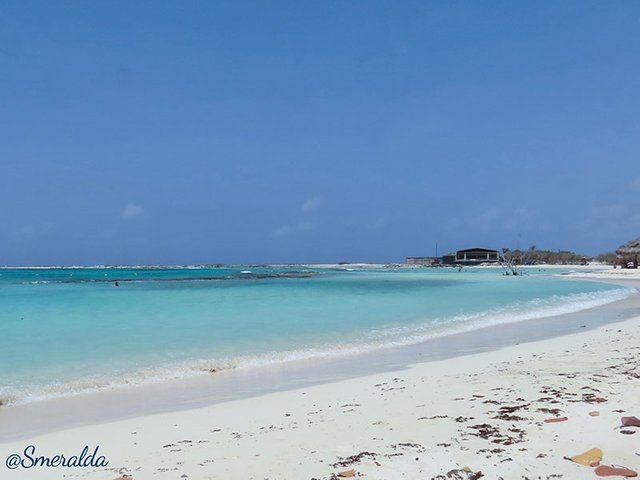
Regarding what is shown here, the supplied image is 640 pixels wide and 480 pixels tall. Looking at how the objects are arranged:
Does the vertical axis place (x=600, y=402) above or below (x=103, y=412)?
above

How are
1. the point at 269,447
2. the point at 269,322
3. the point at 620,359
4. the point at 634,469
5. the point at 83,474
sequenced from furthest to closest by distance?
the point at 269,322
the point at 620,359
the point at 269,447
the point at 83,474
the point at 634,469

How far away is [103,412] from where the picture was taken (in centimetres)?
517

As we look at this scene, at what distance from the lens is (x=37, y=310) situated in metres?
16.7

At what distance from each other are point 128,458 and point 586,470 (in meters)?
3.01

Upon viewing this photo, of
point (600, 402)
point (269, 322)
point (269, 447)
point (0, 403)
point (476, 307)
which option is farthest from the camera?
point (476, 307)

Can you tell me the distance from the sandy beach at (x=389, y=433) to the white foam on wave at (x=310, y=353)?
1.86 meters

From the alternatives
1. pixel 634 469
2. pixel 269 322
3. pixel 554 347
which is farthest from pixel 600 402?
pixel 269 322

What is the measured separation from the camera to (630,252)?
4944 cm

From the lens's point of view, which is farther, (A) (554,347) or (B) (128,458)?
(A) (554,347)

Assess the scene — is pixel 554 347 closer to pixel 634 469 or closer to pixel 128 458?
pixel 634 469
